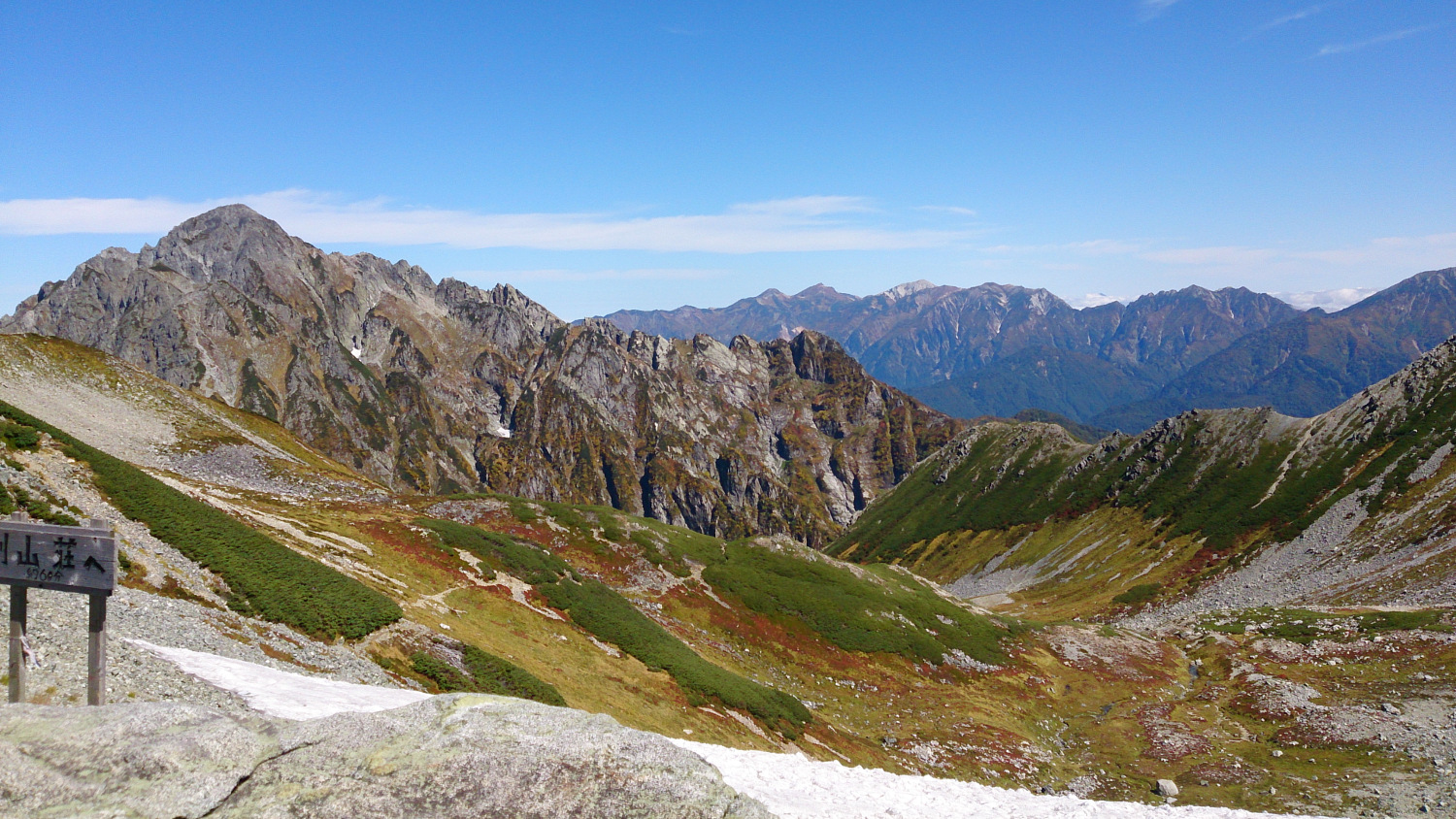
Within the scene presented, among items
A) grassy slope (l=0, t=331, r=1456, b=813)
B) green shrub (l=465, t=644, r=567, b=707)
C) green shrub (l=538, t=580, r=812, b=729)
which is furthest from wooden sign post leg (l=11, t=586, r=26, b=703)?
green shrub (l=538, t=580, r=812, b=729)

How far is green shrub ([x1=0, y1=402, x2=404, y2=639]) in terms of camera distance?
34406 millimetres

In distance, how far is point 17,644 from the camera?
16172 mm

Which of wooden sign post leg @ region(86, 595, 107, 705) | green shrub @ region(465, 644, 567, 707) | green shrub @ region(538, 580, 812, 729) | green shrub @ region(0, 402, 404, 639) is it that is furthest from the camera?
green shrub @ region(538, 580, 812, 729)

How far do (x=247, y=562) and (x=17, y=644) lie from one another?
74.5 feet

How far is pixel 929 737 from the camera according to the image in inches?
2186

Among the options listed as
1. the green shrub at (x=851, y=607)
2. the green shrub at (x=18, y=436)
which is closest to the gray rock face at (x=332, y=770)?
the green shrub at (x=18, y=436)

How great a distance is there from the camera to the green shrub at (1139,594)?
131375mm

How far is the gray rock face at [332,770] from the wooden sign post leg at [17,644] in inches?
114

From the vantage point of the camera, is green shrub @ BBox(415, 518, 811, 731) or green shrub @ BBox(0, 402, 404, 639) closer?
green shrub @ BBox(0, 402, 404, 639)

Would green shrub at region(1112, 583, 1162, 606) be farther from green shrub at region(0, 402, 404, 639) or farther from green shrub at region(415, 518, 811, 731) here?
Answer: green shrub at region(0, 402, 404, 639)

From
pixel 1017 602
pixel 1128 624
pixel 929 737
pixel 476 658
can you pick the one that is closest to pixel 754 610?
pixel 929 737

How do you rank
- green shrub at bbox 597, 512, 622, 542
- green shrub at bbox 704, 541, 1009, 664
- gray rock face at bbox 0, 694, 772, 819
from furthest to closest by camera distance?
green shrub at bbox 597, 512, 622, 542 < green shrub at bbox 704, 541, 1009, 664 < gray rock face at bbox 0, 694, 772, 819

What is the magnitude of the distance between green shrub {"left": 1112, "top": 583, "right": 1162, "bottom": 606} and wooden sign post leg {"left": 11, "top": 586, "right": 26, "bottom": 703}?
146 meters

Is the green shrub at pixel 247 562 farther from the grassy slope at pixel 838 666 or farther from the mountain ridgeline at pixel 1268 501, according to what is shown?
the mountain ridgeline at pixel 1268 501
